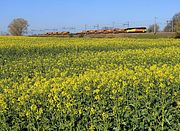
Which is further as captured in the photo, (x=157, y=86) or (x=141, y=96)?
(x=157, y=86)

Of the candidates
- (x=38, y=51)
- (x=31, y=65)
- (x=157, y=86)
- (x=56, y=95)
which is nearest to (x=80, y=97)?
(x=56, y=95)

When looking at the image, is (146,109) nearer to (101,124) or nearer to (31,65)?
(101,124)

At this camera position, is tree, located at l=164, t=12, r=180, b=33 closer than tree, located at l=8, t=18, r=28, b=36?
Yes

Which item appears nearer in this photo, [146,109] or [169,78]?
[146,109]

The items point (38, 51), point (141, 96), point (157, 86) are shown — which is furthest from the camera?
point (38, 51)

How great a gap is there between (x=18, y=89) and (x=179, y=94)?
2.28 metres

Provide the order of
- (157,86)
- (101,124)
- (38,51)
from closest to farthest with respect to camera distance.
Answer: (101,124) → (157,86) → (38,51)

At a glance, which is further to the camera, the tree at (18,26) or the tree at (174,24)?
the tree at (18,26)

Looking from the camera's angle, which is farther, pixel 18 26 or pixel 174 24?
pixel 18 26

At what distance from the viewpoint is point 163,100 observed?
5.38m

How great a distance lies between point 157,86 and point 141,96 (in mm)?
533

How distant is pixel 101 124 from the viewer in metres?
4.94

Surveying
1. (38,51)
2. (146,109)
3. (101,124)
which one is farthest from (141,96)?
(38,51)

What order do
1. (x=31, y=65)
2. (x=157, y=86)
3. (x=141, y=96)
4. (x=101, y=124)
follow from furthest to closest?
(x=31, y=65) < (x=157, y=86) < (x=141, y=96) < (x=101, y=124)
